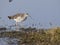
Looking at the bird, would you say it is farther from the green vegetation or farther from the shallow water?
the shallow water

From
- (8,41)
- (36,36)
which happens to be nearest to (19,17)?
(36,36)

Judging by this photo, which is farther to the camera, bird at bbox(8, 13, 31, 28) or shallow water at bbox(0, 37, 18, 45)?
bird at bbox(8, 13, 31, 28)

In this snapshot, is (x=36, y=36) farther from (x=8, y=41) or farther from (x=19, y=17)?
(x=19, y=17)

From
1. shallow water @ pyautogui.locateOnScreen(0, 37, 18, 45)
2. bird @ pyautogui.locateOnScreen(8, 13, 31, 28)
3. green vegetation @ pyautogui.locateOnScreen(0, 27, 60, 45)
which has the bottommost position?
shallow water @ pyautogui.locateOnScreen(0, 37, 18, 45)

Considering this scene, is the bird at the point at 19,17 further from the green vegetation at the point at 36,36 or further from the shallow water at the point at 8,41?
the shallow water at the point at 8,41

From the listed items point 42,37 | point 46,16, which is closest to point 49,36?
→ point 42,37

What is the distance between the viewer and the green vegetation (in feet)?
30.7

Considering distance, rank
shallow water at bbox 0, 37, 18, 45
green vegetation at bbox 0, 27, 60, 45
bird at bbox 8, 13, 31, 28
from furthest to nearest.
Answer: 1. bird at bbox 8, 13, 31, 28
2. shallow water at bbox 0, 37, 18, 45
3. green vegetation at bbox 0, 27, 60, 45

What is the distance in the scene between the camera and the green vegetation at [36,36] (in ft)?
30.7

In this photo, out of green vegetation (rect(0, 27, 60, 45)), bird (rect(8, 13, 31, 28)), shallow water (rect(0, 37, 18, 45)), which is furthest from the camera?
bird (rect(8, 13, 31, 28))

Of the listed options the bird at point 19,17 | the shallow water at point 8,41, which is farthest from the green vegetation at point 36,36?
the bird at point 19,17

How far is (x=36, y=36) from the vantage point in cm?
1002

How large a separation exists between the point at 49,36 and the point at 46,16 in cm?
374

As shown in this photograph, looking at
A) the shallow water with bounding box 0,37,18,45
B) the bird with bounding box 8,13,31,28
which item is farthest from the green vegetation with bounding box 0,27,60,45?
the bird with bounding box 8,13,31,28
